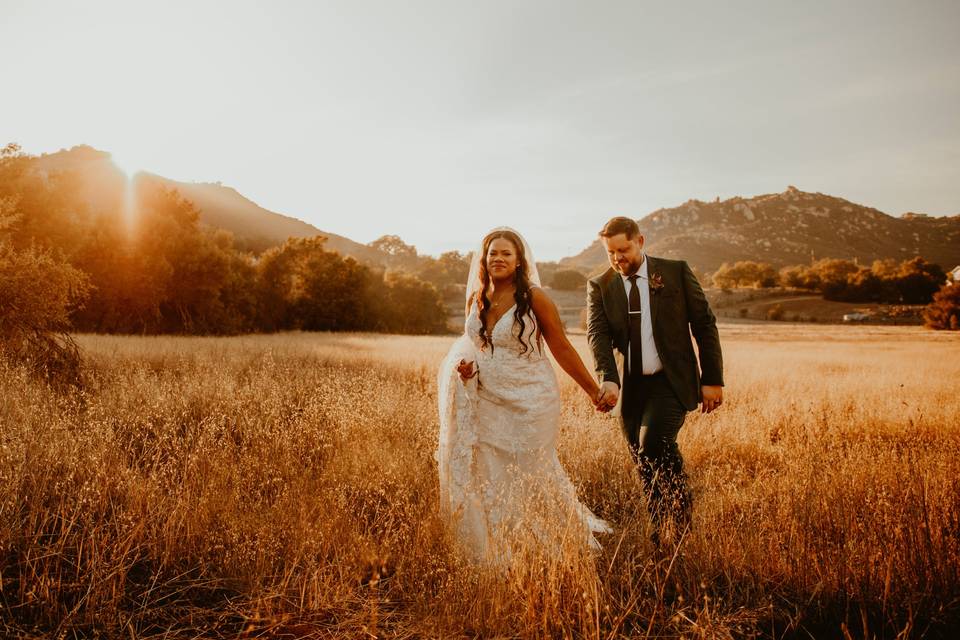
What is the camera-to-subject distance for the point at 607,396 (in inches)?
133

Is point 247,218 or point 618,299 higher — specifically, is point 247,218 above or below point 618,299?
above

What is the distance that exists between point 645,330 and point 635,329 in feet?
0.26

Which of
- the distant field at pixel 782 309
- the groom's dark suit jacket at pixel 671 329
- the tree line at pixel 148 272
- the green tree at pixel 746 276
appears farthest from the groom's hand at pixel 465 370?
the green tree at pixel 746 276

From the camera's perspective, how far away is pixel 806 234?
142 metres

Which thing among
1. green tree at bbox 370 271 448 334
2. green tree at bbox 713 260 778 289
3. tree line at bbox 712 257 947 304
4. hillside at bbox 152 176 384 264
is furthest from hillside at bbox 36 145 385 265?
tree line at bbox 712 257 947 304

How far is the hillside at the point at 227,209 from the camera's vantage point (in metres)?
82.0

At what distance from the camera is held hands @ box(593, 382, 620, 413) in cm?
337

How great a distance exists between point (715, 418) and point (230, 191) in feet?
537

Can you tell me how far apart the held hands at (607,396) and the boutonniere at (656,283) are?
2.64 feet

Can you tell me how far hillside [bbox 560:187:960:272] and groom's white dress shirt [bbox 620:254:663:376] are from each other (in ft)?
387

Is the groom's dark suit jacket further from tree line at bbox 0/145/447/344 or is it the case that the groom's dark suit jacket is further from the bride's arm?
tree line at bbox 0/145/447/344

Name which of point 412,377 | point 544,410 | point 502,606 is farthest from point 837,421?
point 412,377

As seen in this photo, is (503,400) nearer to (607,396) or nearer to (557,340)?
(557,340)

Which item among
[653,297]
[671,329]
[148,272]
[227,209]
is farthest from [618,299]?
[227,209]
